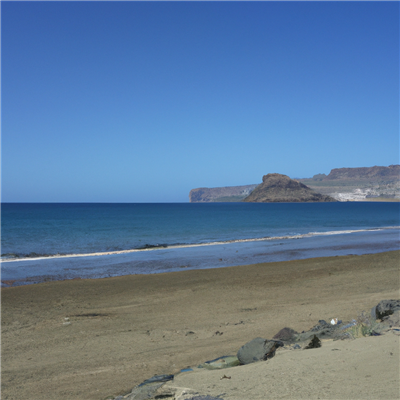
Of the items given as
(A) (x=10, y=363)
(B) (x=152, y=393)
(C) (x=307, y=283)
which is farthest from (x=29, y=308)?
(C) (x=307, y=283)

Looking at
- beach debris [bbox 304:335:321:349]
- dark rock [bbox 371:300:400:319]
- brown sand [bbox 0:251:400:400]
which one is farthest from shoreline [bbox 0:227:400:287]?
beach debris [bbox 304:335:321:349]

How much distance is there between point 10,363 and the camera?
6.68 m

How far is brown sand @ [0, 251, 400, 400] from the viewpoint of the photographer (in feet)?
20.1

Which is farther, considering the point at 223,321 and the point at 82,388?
the point at 223,321

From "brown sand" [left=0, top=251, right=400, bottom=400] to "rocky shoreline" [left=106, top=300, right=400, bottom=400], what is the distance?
769 millimetres

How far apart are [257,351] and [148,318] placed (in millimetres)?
4710

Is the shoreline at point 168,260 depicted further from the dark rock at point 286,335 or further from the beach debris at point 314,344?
the beach debris at point 314,344

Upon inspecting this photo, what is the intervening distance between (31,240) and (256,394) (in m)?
33.2

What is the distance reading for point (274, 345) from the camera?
5602 mm

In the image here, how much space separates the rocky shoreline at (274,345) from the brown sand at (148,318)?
0.77 m

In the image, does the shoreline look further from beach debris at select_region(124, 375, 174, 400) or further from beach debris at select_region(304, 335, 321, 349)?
beach debris at select_region(304, 335, 321, 349)

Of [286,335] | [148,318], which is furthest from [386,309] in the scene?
[148,318]

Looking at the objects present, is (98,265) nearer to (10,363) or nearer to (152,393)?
(10,363)

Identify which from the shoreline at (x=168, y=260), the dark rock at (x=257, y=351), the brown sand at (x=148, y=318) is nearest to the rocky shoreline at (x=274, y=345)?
the dark rock at (x=257, y=351)
